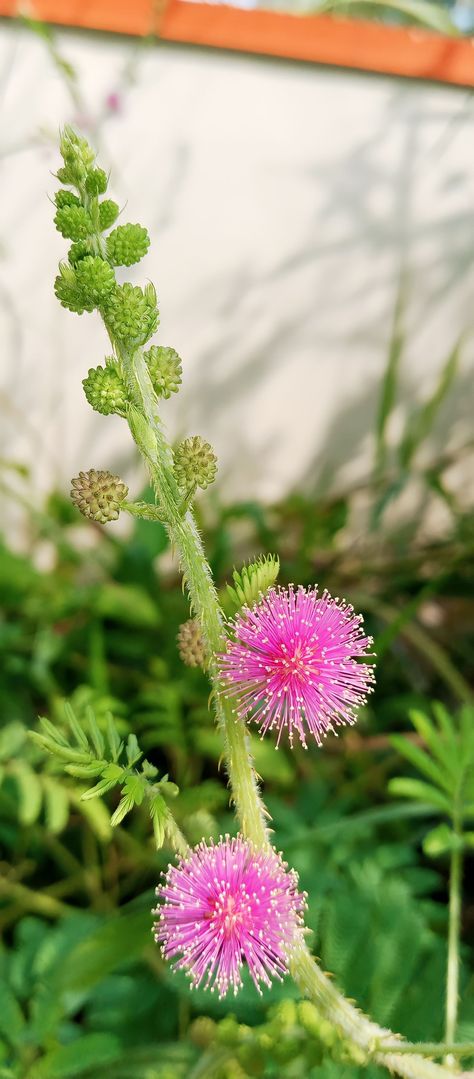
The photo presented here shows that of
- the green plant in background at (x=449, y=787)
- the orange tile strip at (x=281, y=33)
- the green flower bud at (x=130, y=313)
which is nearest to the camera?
the green flower bud at (x=130, y=313)

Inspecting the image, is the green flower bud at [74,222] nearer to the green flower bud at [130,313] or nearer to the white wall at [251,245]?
the green flower bud at [130,313]

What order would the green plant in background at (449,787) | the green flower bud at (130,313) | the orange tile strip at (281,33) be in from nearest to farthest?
the green flower bud at (130,313) → the green plant in background at (449,787) → the orange tile strip at (281,33)

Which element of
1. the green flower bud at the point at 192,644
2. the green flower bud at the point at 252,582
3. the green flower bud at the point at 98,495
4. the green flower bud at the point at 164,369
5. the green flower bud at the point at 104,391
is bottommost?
the green flower bud at the point at 192,644

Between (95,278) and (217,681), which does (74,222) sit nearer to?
(95,278)

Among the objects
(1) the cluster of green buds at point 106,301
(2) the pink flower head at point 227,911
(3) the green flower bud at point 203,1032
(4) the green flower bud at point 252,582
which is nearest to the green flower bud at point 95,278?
(1) the cluster of green buds at point 106,301

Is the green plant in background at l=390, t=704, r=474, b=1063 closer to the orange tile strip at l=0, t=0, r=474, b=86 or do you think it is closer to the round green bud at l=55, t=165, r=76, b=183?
the round green bud at l=55, t=165, r=76, b=183

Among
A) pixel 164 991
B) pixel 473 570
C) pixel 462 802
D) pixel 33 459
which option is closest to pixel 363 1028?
pixel 462 802

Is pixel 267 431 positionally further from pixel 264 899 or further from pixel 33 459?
pixel 264 899
